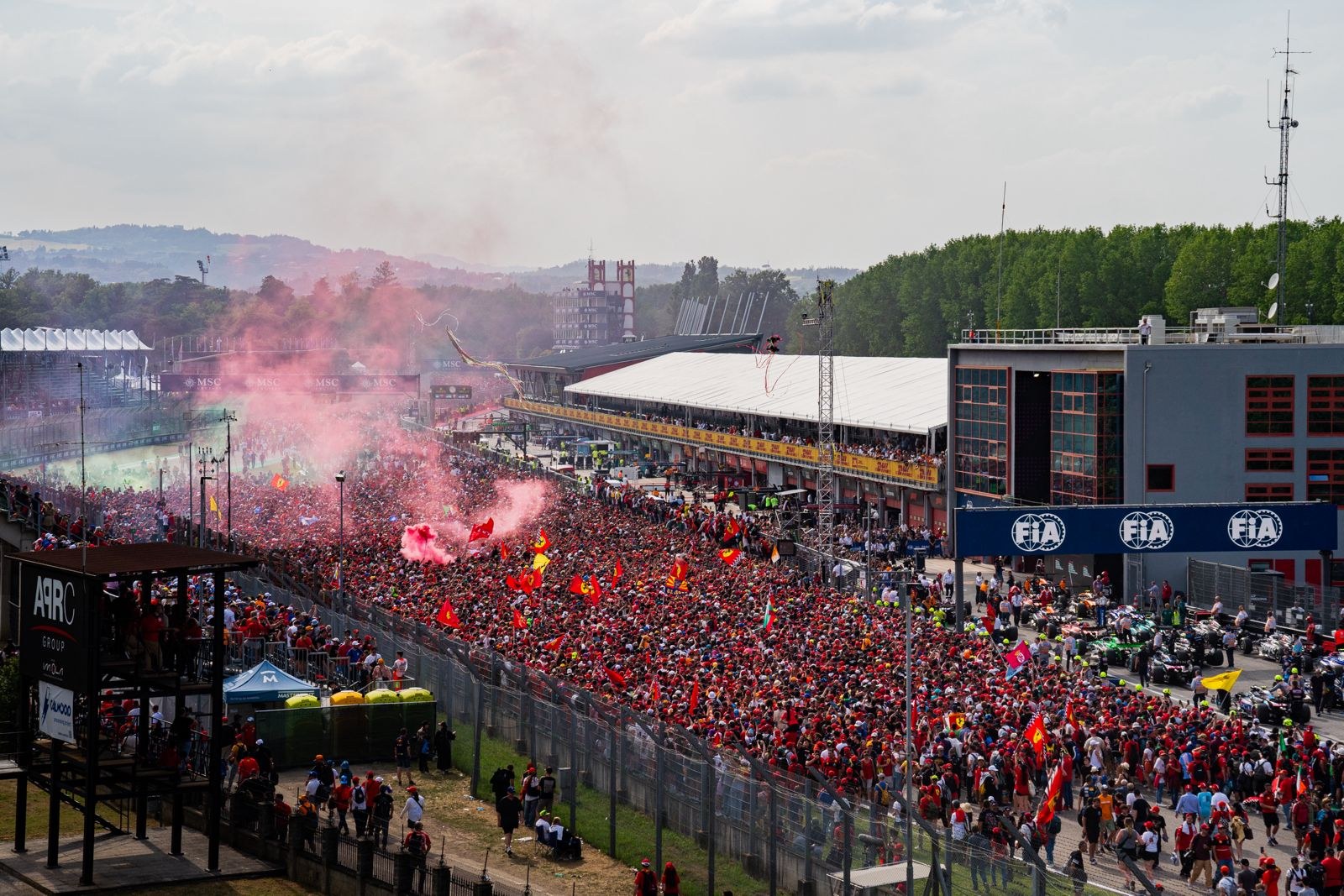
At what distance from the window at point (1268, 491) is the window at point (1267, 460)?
0.40 meters

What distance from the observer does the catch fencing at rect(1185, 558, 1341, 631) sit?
41500mm

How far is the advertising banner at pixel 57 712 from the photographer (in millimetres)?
23719

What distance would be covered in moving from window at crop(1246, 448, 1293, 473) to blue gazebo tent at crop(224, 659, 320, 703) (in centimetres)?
3047

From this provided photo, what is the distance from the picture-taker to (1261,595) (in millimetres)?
43375

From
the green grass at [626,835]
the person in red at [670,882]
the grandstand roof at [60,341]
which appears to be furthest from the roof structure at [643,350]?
the person in red at [670,882]

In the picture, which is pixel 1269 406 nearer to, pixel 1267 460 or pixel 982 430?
pixel 1267 460

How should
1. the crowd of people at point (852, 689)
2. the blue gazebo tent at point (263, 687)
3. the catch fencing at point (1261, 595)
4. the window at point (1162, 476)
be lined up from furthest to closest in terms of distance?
the window at point (1162, 476), the catch fencing at point (1261, 595), the blue gazebo tent at point (263, 687), the crowd of people at point (852, 689)

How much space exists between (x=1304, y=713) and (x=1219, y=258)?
267 ft

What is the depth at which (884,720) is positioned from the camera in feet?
93.2

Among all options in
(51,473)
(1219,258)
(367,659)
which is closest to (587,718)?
(367,659)

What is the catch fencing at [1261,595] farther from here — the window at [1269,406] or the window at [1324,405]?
the window at [1324,405]

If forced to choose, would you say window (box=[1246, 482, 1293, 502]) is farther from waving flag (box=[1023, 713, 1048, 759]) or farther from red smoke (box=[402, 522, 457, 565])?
waving flag (box=[1023, 713, 1048, 759])

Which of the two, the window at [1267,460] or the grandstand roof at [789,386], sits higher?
the grandstand roof at [789,386]

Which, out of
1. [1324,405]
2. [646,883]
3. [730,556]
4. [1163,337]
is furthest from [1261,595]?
[646,883]
